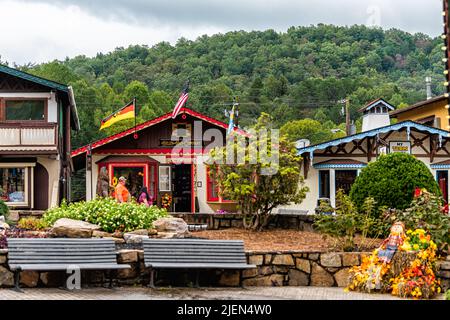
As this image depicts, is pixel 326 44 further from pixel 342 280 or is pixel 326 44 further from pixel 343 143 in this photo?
pixel 342 280

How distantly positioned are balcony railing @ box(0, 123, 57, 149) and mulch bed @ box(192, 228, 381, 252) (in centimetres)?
1149

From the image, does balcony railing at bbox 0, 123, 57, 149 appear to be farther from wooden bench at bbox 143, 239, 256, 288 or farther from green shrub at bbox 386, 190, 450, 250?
green shrub at bbox 386, 190, 450, 250

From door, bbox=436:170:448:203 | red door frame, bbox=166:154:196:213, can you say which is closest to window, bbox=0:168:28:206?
red door frame, bbox=166:154:196:213

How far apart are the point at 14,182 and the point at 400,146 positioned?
15.0m

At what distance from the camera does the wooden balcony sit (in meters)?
31.0

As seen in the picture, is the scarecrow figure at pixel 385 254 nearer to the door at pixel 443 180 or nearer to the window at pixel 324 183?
the window at pixel 324 183

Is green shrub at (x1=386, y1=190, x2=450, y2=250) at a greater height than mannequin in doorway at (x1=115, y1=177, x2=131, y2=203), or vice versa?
mannequin in doorway at (x1=115, y1=177, x2=131, y2=203)

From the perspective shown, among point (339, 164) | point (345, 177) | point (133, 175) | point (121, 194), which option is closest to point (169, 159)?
point (133, 175)

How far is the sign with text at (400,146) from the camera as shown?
105ft

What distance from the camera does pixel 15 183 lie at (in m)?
32.2

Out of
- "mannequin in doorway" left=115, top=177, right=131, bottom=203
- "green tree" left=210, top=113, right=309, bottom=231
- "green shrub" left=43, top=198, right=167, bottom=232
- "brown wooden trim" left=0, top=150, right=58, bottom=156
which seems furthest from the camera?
"brown wooden trim" left=0, top=150, right=58, bottom=156

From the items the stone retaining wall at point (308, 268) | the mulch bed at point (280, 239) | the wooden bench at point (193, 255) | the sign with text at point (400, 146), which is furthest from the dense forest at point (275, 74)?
the wooden bench at point (193, 255)

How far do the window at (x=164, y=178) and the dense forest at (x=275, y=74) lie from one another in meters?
35.0

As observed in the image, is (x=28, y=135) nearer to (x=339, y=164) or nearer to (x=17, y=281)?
(x=339, y=164)
